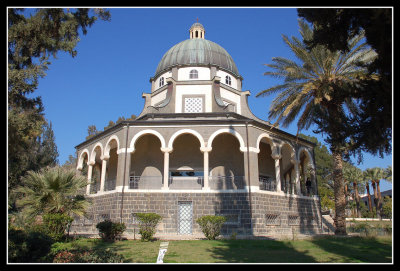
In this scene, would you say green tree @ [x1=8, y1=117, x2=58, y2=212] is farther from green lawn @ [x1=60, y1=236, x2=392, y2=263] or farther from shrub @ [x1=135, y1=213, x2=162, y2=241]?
green lawn @ [x1=60, y1=236, x2=392, y2=263]

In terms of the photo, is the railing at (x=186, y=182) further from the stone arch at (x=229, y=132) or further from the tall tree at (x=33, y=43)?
the tall tree at (x=33, y=43)

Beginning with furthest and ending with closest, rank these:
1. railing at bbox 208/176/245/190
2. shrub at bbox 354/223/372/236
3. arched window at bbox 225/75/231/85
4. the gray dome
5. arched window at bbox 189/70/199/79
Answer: arched window at bbox 225/75/231/85, the gray dome, arched window at bbox 189/70/199/79, railing at bbox 208/176/245/190, shrub at bbox 354/223/372/236

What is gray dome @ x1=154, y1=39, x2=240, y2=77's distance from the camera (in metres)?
27.1

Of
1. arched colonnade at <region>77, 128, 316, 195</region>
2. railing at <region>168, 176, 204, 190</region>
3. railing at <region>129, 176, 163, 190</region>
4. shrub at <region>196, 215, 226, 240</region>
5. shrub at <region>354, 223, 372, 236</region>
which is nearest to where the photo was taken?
shrub at <region>196, 215, 226, 240</region>

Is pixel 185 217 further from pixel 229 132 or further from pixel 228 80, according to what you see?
pixel 228 80

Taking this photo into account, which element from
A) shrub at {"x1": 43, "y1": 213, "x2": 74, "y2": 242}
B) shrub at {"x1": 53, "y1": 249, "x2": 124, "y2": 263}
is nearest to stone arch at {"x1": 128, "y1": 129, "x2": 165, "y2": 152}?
Result: shrub at {"x1": 43, "y1": 213, "x2": 74, "y2": 242}

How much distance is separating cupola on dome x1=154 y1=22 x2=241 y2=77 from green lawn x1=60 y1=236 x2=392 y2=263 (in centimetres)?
1734

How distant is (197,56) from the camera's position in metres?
27.3

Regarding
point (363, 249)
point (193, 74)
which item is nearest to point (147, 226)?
point (363, 249)

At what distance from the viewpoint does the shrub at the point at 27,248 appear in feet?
27.1

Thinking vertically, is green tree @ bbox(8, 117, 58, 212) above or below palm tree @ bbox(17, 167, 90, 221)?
above

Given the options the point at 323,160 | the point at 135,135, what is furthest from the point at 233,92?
the point at 323,160

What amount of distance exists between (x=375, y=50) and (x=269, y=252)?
23.2 feet

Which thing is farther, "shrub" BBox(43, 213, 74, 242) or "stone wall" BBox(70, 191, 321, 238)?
"stone wall" BBox(70, 191, 321, 238)
